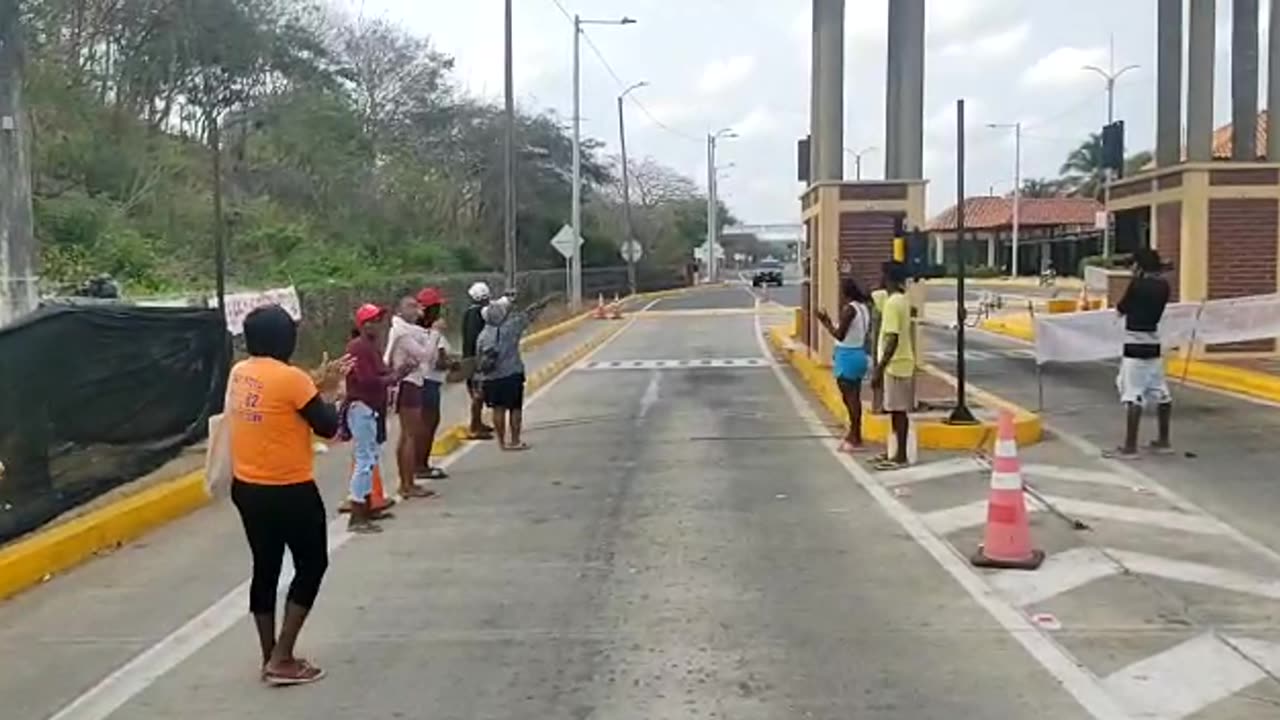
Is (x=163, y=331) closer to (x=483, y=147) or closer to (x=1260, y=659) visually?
(x=1260, y=659)

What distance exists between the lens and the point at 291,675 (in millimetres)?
6906

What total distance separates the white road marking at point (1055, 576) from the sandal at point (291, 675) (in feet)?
12.3

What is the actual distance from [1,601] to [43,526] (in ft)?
5.81

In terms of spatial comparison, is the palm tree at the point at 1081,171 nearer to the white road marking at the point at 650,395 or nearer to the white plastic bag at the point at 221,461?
the white road marking at the point at 650,395

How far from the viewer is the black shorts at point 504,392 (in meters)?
15.6

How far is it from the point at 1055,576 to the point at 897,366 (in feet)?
15.6

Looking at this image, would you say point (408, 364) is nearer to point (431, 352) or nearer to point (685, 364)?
point (431, 352)

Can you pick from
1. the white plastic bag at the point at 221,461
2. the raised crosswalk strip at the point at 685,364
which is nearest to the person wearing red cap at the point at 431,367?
the white plastic bag at the point at 221,461

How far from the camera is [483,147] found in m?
58.8

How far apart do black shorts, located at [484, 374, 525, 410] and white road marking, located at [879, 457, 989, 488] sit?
160 inches

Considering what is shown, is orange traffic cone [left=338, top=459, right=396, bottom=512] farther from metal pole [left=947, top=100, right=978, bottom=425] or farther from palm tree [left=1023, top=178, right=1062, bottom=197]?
palm tree [left=1023, top=178, right=1062, bottom=197]

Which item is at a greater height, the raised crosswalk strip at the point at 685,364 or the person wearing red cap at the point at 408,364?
the person wearing red cap at the point at 408,364

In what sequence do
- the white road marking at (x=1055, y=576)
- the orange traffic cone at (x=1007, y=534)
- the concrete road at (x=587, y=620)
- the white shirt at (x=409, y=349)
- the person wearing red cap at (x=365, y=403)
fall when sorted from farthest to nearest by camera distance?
the white shirt at (x=409, y=349) < the person wearing red cap at (x=365, y=403) < the orange traffic cone at (x=1007, y=534) < the white road marking at (x=1055, y=576) < the concrete road at (x=587, y=620)

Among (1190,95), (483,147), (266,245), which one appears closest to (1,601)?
(1190,95)
